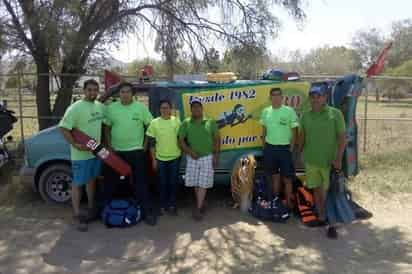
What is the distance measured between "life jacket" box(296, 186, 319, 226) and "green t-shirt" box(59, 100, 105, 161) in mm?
2778

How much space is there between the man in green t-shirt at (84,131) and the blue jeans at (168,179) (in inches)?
32.7

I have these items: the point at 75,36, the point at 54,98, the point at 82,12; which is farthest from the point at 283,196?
the point at 54,98

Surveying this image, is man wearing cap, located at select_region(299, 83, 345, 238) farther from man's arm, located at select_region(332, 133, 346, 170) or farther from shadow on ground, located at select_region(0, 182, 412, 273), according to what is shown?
shadow on ground, located at select_region(0, 182, 412, 273)

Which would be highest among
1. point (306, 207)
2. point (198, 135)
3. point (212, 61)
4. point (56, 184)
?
point (212, 61)

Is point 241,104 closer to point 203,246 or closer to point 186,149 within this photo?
point 186,149

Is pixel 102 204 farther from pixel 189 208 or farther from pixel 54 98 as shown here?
pixel 54 98

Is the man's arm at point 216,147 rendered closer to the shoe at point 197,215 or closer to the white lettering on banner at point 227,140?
the white lettering on banner at point 227,140

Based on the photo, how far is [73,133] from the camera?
17.5ft

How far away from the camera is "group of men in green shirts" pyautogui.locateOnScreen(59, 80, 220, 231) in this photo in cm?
540

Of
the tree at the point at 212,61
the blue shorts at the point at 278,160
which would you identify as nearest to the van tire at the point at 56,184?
the blue shorts at the point at 278,160

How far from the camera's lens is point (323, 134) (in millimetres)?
5223

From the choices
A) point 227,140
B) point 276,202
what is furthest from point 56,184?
point 276,202

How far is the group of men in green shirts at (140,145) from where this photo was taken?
5.40 metres

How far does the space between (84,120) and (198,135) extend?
145 centimetres
